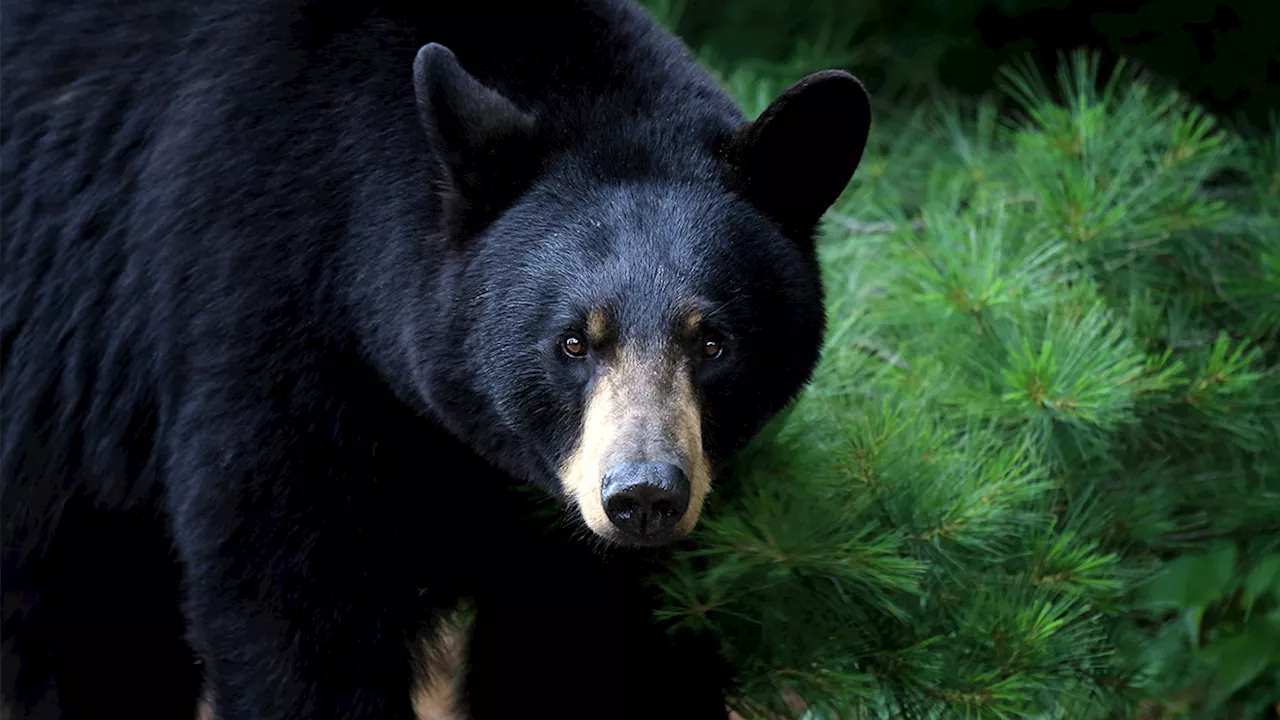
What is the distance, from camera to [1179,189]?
17.0 ft

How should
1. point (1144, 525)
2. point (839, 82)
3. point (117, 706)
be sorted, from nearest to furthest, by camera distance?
point (839, 82)
point (117, 706)
point (1144, 525)

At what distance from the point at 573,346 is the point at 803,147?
0.63 meters

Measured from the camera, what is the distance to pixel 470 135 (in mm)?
3238

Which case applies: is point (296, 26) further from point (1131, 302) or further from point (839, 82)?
point (1131, 302)

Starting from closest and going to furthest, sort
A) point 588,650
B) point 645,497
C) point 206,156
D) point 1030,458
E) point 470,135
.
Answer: point 645,497 < point 470,135 < point 206,156 < point 588,650 < point 1030,458

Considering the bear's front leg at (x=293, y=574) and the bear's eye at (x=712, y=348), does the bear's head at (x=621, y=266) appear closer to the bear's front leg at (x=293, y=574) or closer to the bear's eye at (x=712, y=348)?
the bear's eye at (x=712, y=348)

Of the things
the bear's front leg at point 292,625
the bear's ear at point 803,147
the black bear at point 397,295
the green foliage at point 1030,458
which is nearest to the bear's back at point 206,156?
the black bear at point 397,295

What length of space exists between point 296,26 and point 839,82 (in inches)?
46.5

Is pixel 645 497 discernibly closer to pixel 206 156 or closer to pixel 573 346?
pixel 573 346

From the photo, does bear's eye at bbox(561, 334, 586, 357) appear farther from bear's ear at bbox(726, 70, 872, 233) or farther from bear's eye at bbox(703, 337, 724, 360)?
bear's ear at bbox(726, 70, 872, 233)

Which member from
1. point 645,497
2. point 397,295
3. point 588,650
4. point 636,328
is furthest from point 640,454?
point 588,650

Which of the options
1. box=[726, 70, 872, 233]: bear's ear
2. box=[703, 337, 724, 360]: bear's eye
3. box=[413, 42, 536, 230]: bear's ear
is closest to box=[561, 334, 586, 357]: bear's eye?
box=[703, 337, 724, 360]: bear's eye

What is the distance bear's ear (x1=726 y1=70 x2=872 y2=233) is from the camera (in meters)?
3.26

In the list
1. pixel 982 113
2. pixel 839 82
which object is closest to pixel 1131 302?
pixel 982 113
